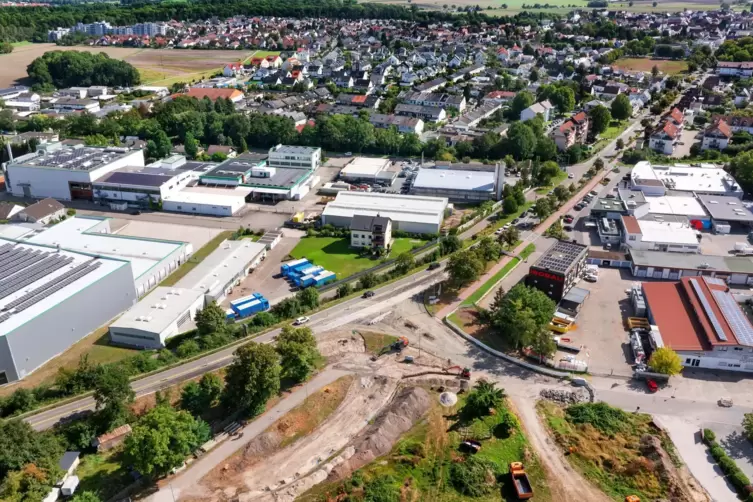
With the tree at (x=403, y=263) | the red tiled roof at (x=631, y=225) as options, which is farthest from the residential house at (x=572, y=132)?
the tree at (x=403, y=263)

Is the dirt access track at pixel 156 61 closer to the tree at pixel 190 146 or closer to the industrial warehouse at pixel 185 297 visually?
the tree at pixel 190 146

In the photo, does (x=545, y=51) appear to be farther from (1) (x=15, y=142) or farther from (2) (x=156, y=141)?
(1) (x=15, y=142)

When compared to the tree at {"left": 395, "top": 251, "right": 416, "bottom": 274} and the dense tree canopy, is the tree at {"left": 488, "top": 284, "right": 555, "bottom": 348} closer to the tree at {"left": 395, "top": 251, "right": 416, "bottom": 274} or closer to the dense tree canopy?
the tree at {"left": 395, "top": 251, "right": 416, "bottom": 274}

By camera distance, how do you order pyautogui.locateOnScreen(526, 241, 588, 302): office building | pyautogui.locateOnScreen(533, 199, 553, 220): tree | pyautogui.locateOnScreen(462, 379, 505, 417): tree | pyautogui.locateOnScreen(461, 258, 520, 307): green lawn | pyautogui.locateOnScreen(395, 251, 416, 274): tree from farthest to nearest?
pyautogui.locateOnScreen(533, 199, 553, 220): tree
pyautogui.locateOnScreen(395, 251, 416, 274): tree
pyautogui.locateOnScreen(461, 258, 520, 307): green lawn
pyautogui.locateOnScreen(526, 241, 588, 302): office building
pyautogui.locateOnScreen(462, 379, 505, 417): tree

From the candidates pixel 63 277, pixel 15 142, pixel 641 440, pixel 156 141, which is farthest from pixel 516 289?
pixel 15 142

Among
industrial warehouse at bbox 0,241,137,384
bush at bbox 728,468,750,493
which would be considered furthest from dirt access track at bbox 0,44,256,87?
bush at bbox 728,468,750,493

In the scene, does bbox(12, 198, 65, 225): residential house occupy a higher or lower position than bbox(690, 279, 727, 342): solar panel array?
lower
